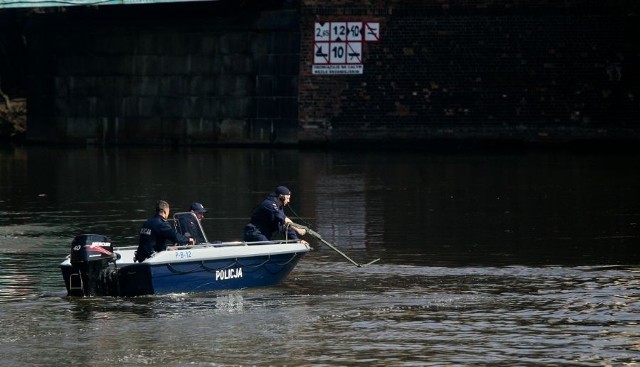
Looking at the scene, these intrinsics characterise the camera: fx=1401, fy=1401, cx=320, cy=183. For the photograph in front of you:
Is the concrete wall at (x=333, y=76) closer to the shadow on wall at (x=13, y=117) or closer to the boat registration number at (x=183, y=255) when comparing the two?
the shadow on wall at (x=13, y=117)

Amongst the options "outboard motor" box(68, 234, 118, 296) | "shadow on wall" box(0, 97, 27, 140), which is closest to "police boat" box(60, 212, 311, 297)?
"outboard motor" box(68, 234, 118, 296)

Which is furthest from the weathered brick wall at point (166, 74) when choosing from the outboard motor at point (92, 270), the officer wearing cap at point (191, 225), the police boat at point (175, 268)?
the outboard motor at point (92, 270)

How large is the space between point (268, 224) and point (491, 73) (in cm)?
2313

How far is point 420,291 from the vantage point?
17.4 meters

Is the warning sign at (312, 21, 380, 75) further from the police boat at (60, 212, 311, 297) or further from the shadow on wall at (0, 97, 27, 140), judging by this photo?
the police boat at (60, 212, 311, 297)

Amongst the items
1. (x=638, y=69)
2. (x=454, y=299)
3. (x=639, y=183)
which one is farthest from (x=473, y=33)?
(x=454, y=299)

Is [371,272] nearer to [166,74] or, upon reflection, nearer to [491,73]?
[491,73]

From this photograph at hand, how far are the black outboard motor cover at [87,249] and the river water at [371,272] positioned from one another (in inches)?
20.2

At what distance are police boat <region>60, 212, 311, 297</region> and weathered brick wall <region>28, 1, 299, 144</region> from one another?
82.1 feet

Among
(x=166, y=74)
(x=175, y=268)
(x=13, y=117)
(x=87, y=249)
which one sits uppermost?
(x=166, y=74)

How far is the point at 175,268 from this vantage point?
680 inches

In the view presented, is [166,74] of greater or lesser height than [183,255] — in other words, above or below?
above

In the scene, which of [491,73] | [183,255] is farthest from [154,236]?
[491,73]

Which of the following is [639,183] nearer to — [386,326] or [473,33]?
[473,33]
